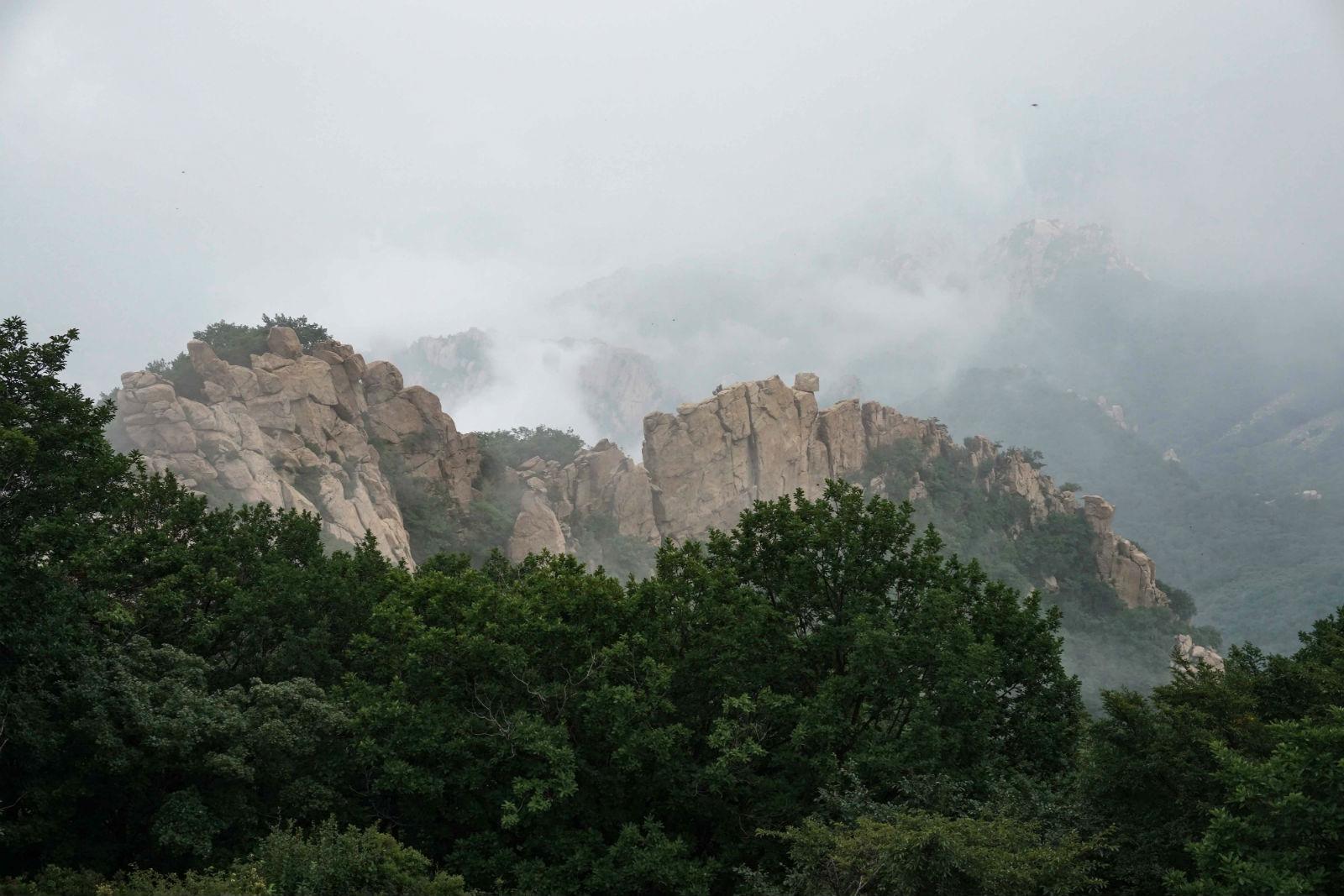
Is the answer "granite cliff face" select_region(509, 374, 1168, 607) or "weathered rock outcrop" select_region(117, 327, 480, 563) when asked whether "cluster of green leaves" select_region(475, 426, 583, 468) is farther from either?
"weathered rock outcrop" select_region(117, 327, 480, 563)

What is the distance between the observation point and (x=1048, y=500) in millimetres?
95500

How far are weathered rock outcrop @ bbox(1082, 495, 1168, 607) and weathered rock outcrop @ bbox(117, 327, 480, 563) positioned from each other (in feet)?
198

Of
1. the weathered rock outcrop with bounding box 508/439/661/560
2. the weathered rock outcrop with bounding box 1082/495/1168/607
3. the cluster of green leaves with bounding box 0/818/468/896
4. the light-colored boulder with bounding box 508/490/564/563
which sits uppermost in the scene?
the weathered rock outcrop with bounding box 508/439/661/560

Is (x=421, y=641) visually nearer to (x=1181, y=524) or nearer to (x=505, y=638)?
(x=505, y=638)

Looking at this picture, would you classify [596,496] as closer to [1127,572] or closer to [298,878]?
[1127,572]

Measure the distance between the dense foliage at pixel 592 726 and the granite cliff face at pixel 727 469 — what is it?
48007 mm

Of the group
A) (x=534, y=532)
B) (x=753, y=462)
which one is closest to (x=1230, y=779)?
(x=534, y=532)

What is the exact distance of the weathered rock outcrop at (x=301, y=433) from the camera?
166ft

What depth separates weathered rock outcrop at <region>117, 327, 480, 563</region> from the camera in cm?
5069

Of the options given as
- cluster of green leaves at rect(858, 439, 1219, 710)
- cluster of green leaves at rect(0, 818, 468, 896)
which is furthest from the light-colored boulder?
cluster of green leaves at rect(0, 818, 468, 896)

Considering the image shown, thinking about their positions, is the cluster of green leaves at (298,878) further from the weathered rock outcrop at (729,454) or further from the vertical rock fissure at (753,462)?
the vertical rock fissure at (753,462)

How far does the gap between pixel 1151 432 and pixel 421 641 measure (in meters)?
172

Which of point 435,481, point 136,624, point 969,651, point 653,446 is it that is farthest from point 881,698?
point 653,446

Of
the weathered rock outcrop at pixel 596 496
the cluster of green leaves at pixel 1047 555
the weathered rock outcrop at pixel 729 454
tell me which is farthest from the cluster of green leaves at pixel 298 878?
the cluster of green leaves at pixel 1047 555
